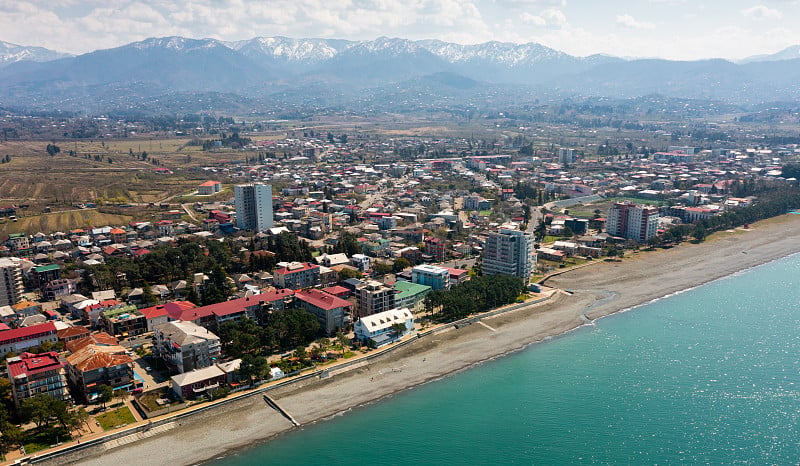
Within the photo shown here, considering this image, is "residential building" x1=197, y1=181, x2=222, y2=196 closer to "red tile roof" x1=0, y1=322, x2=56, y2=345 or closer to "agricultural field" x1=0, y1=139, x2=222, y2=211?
"agricultural field" x1=0, y1=139, x2=222, y2=211

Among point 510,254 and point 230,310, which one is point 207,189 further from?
point 510,254

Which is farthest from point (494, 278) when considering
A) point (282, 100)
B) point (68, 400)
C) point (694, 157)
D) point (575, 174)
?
point (282, 100)

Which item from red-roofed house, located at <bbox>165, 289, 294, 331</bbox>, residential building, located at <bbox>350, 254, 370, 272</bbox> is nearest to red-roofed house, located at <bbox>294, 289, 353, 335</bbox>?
red-roofed house, located at <bbox>165, 289, 294, 331</bbox>

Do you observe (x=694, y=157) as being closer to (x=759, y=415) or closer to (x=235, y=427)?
(x=759, y=415)

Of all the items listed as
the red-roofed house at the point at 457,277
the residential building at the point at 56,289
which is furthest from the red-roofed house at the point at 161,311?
the red-roofed house at the point at 457,277

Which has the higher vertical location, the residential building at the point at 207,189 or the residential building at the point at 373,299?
the residential building at the point at 207,189

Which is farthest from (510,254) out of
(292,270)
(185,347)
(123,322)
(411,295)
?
(123,322)

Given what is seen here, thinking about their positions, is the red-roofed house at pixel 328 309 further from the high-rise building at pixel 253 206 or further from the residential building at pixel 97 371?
the high-rise building at pixel 253 206
